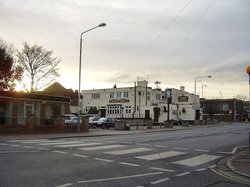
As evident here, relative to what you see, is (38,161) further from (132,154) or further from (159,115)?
(159,115)

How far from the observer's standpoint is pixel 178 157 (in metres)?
14.9

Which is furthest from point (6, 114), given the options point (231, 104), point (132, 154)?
point (231, 104)

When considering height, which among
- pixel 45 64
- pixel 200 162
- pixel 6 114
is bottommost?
pixel 200 162

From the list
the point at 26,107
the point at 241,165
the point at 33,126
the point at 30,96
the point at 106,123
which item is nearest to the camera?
the point at 241,165

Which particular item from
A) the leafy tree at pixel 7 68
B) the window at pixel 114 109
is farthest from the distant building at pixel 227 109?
the leafy tree at pixel 7 68

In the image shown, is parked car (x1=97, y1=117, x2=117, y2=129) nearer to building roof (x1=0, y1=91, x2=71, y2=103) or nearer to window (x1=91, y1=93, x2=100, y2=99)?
building roof (x1=0, y1=91, x2=71, y2=103)

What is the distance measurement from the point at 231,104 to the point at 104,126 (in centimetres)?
8818

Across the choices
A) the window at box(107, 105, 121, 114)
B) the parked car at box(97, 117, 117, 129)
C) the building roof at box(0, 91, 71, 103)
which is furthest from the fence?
the window at box(107, 105, 121, 114)

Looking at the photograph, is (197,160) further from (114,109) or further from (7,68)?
(114,109)

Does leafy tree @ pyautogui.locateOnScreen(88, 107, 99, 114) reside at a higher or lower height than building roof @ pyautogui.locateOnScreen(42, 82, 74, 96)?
lower

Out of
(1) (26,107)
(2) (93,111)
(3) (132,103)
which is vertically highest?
(3) (132,103)

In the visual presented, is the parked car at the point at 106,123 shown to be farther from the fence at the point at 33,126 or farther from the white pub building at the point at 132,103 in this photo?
the white pub building at the point at 132,103

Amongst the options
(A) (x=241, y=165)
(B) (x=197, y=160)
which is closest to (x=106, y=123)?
(B) (x=197, y=160)

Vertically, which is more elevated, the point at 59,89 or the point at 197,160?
the point at 59,89
